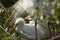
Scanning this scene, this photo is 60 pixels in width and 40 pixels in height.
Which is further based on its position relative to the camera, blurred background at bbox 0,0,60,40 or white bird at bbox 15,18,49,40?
white bird at bbox 15,18,49,40

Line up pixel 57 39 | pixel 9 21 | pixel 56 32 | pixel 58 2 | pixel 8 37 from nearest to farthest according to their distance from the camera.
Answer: pixel 8 37 < pixel 9 21 < pixel 57 39 < pixel 56 32 < pixel 58 2

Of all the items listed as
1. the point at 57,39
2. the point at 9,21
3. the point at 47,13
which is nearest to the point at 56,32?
the point at 57,39

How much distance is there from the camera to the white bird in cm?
147

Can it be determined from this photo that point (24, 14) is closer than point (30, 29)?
No

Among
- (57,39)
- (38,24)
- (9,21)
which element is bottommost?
(57,39)

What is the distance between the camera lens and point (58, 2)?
192 cm

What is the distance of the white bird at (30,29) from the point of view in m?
1.47

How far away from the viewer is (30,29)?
1.54 metres

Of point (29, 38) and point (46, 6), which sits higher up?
point (46, 6)

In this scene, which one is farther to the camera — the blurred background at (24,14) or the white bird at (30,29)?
the white bird at (30,29)

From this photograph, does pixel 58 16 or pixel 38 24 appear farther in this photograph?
pixel 58 16

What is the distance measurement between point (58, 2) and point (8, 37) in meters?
0.87

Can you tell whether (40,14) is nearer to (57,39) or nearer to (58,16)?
(58,16)

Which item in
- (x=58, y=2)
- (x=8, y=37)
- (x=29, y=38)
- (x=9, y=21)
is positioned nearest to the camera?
(x=8, y=37)
